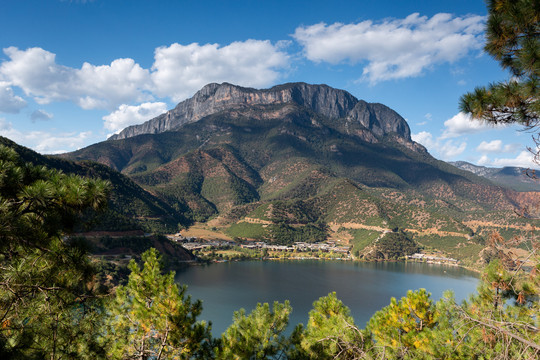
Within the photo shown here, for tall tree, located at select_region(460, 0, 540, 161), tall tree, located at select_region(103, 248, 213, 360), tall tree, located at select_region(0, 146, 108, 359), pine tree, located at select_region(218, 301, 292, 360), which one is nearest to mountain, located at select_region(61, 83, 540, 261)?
pine tree, located at select_region(218, 301, 292, 360)

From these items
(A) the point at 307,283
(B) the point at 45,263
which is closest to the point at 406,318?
(B) the point at 45,263

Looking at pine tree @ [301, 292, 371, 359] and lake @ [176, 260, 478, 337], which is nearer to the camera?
pine tree @ [301, 292, 371, 359]

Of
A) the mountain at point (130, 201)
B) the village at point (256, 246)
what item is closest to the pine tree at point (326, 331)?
the mountain at point (130, 201)

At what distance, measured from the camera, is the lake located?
40344 mm

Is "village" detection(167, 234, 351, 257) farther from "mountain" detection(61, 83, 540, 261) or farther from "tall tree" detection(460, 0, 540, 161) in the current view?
"tall tree" detection(460, 0, 540, 161)

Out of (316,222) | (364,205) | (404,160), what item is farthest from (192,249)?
(404,160)

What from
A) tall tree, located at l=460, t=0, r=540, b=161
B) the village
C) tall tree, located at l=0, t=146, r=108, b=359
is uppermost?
tall tree, located at l=460, t=0, r=540, b=161

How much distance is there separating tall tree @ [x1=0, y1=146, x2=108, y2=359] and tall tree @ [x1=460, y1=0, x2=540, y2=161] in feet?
20.0

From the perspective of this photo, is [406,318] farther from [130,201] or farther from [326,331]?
[130,201]

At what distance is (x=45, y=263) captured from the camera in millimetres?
4430

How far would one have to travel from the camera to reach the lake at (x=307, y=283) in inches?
1588

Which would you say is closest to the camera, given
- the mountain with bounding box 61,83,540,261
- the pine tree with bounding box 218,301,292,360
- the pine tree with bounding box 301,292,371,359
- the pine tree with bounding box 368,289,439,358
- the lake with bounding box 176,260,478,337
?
the pine tree with bounding box 301,292,371,359

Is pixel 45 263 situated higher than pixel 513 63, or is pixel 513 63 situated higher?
pixel 513 63

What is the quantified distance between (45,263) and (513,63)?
25.7ft
